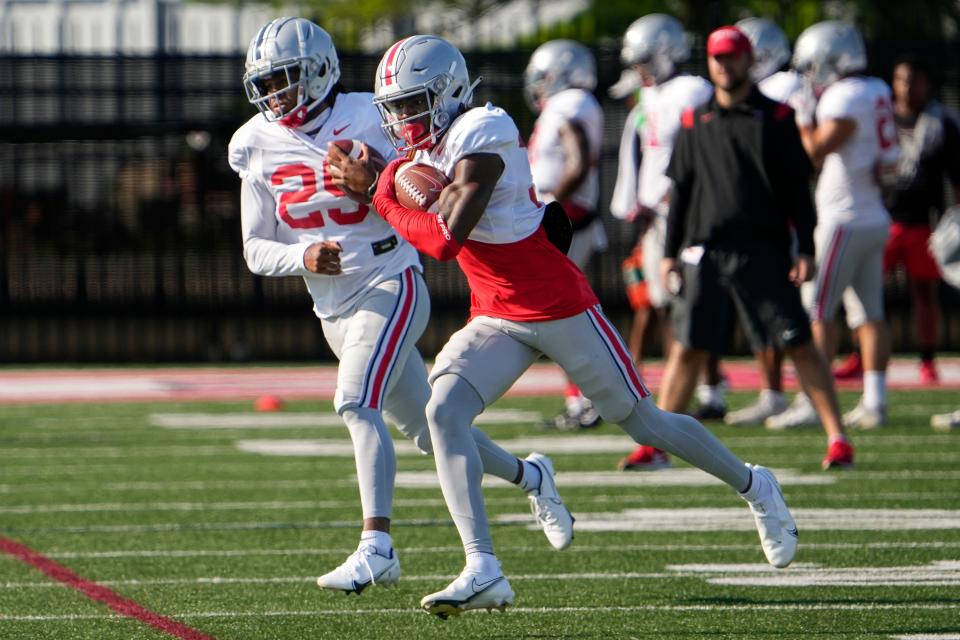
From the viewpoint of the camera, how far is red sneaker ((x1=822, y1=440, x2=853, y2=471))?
8.45m

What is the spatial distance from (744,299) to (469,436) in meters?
3.28

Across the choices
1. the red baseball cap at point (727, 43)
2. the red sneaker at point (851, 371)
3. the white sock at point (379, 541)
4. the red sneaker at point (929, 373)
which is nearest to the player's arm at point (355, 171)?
the white sock at point (379, 541)

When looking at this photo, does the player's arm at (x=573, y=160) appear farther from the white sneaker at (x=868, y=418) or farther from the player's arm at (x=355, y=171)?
the player's arm at (x=355, y=171)

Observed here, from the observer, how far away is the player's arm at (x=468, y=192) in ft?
17.1

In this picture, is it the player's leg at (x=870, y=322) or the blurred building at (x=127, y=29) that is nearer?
the player's leg at (x=870, y=322)

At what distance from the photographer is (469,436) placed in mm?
5340

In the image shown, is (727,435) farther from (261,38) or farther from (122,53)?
(122,53)

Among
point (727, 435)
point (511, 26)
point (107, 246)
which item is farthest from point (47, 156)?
point (727, 435)

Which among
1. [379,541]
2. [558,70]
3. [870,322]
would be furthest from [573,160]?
[379,541]

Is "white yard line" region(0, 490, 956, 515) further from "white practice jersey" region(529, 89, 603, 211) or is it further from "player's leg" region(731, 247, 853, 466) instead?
"white practice jersey" region(529, 89, 603, 211)

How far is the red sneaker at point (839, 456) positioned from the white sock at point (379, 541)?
3.48m

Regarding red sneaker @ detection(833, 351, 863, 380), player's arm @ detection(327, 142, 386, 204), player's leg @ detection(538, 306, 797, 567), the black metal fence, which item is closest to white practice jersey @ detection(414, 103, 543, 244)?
player's arm @ detection(327, 142, 386, 204)

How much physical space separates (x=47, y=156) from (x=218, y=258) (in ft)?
5.55

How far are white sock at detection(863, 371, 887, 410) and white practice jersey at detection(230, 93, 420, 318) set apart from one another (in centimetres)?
442
